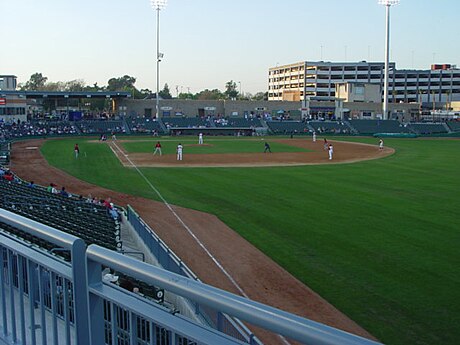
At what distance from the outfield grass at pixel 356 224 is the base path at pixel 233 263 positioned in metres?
0.39

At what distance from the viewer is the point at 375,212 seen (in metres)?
21.7

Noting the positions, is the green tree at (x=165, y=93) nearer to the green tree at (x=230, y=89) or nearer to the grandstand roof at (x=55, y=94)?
the green tree at (x=230, y=89)

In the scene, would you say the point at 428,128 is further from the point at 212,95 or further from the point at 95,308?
the point at 212,95

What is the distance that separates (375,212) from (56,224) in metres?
13.9

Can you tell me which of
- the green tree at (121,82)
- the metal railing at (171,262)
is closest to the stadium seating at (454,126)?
the metal railing at (171,262)

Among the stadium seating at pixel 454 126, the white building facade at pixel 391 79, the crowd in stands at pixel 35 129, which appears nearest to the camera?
the crowd in stands at pixel 35 129

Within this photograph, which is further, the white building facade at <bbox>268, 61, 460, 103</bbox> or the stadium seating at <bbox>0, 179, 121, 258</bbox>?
the white building facade at <bbox>268, 61, 460, 103</bbox>

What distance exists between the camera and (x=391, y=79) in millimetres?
140625

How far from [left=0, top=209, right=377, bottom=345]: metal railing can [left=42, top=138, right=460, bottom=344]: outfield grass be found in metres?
7.80

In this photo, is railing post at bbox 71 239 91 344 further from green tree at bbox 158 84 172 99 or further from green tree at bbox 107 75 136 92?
green tree at bbox 107 75 136 92

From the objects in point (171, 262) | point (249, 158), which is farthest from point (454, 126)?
point (171, 262)

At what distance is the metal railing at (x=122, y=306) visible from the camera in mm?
2078

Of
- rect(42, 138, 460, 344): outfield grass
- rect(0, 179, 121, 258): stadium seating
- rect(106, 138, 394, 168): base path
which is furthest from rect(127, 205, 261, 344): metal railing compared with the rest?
rect(106, 138, 394, 168): base path

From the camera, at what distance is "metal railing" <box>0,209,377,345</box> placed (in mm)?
2078
